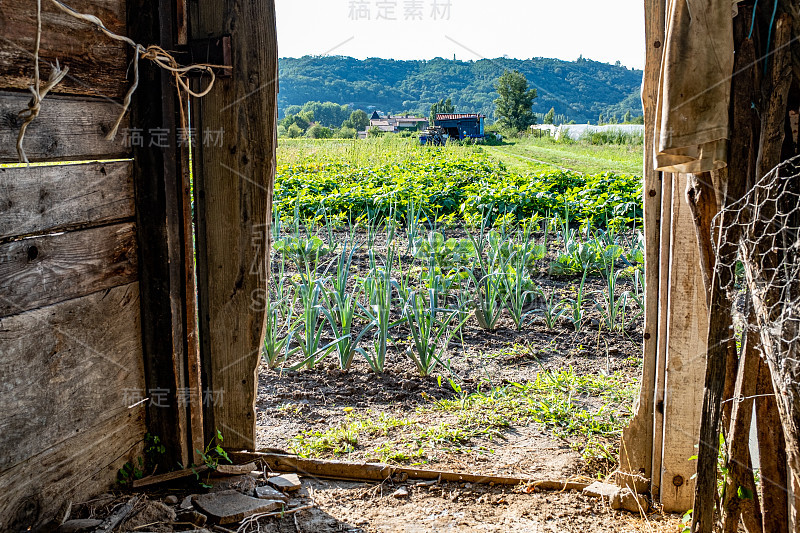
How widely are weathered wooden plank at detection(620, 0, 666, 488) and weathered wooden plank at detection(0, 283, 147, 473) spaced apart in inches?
64.3

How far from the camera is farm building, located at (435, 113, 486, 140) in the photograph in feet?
73.4

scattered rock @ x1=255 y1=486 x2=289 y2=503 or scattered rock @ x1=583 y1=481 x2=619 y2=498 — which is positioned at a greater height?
scattered rock @ x1=255 y1=486 x2=289 y2=503

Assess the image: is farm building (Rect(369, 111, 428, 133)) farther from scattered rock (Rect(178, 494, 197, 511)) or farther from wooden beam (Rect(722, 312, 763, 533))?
wooden beam (Rect(722, 312, 763, 533))

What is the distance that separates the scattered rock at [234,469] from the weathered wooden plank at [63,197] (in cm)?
92

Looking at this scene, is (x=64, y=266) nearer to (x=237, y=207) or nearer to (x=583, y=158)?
(x=237, y=207)

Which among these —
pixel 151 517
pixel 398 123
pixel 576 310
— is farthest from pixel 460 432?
pixel 398 123

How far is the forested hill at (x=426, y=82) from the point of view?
48.5 ft

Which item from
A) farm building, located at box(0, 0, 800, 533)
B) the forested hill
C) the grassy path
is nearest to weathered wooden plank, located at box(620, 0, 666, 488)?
farm building, located at box(0, 0, 800, 533)

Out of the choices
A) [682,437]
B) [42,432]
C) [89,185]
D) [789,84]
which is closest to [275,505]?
[42,432]

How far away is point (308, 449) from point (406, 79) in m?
18.7

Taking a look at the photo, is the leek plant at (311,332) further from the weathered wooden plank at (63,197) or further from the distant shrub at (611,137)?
the distant shrub at (611,137)

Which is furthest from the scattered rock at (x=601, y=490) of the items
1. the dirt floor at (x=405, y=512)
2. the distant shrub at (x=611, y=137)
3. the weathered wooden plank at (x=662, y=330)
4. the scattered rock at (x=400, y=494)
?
the distant shrub at (x=611, y=137)

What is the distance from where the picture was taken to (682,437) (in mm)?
1967

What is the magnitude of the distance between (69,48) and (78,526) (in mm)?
1304
